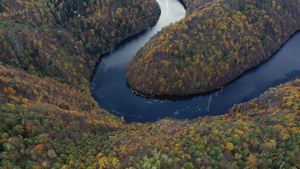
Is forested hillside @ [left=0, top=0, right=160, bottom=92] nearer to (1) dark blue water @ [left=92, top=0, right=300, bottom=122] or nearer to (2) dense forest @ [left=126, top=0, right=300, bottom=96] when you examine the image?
(1) dark blue water @ [left=92, top=0, right=300, bottom=122]

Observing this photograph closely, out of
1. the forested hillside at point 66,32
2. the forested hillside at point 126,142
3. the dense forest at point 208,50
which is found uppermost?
the forested hillside at point 66,32

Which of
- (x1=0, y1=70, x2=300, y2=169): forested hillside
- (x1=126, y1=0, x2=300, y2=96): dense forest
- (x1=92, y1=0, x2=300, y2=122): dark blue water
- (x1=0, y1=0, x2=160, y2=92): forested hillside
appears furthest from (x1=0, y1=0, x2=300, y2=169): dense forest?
(x1=126, y1=0, x2=300, y2=96): dense forest

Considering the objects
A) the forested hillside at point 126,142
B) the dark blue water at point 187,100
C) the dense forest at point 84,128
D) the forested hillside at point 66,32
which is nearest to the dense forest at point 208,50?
the dark blue water at point 187,100

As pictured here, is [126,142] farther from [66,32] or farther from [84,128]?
[66,32]

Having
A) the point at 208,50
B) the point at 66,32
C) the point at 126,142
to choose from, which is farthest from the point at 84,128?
the point at 66,32

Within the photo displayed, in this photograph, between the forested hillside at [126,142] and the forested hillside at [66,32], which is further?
the forested hillside at [66,32]

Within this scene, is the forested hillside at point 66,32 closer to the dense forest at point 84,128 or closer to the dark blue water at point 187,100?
the dense forest at point 84,128

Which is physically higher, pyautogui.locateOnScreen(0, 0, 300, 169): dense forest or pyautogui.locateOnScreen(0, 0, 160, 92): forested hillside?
pyautogui.locateOnScreen(0, 0, 160, 92): forested hillside
